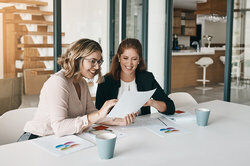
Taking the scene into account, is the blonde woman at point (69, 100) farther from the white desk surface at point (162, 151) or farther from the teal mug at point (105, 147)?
the teal mug at point (105, 147)

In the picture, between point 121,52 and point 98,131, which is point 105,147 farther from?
point 121,52

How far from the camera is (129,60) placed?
2.29 metres


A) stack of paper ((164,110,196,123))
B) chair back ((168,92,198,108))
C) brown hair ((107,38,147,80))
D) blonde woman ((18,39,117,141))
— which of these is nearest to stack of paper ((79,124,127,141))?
blonde woman ((18,39,117,141))

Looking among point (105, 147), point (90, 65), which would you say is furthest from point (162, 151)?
point (90, 65)

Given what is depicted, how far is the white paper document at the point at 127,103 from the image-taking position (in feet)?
4.94

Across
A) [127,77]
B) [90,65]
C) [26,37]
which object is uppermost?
[26,37]

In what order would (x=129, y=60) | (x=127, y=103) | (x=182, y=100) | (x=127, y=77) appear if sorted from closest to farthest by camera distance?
(x=127, y=103) < (x=129, y=60) < (x=127, y=77) < (x=182, y=100)

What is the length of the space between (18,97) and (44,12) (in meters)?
1.12

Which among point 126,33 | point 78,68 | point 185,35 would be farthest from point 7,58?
point 185,35

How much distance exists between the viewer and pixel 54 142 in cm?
142

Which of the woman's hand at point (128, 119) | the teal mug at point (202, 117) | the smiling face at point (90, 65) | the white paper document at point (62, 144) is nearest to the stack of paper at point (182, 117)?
the teal mug at point (202, 117)

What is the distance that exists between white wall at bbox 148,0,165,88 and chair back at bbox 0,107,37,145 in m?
3.06

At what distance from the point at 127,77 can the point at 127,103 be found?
86 centimetres

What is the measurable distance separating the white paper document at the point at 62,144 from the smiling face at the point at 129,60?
3.08ft
